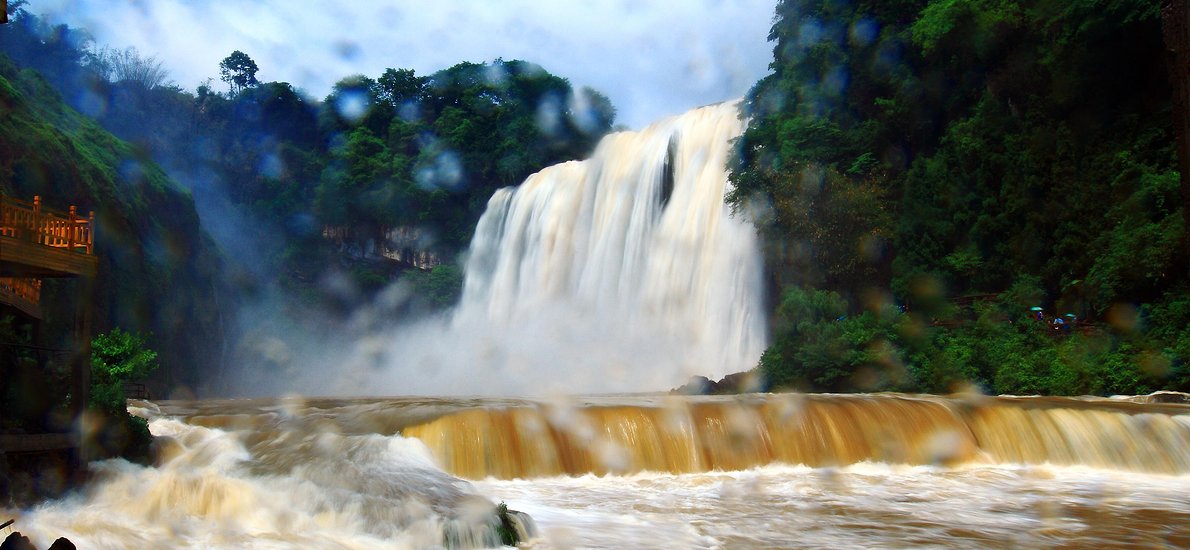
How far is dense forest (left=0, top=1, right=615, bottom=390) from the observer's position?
4494cm

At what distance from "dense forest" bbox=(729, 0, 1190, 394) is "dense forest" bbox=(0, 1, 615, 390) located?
2038 centimetres

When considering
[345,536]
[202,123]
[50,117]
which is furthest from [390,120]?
[345,536]

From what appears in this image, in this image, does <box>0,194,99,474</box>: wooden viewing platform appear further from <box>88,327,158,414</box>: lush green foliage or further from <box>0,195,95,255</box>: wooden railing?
<box>88,327,158,414</box>: lush green foliage

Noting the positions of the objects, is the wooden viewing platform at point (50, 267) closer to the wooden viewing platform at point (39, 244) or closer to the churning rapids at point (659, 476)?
the wooden viewing platform at point (39, 244)

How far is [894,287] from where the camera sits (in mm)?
25000

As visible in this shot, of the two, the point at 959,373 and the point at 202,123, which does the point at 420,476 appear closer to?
the point at 959,373

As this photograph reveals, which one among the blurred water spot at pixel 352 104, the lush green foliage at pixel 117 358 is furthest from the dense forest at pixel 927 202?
the blurred water spot at pixel 352 104

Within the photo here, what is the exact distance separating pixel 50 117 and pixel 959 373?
23.5 meters

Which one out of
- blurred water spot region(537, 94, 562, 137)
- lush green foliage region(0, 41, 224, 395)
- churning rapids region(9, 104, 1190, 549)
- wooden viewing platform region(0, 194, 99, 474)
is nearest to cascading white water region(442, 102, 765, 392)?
lush green foliage region(0, 41, 224, 395)

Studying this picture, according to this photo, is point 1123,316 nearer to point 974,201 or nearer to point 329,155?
point 974,201

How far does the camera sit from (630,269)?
30719 millimetres

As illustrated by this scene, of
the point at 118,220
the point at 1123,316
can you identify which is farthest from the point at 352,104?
the point at 1123,316

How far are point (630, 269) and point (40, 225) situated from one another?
2083 cm

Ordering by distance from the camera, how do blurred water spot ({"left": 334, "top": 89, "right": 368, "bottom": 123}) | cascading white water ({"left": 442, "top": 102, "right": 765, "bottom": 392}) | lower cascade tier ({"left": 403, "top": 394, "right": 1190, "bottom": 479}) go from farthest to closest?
blurred water spot ({"left": 334, "top": 89, "right": 368, "bottom": 123}) < cascading white water ({"left": 442, "top": 102, "right": 765, "bottom": 392}) < lower cascade tier ({"left": 403, "top": 394, "right": 1190, "bottom": 479})
